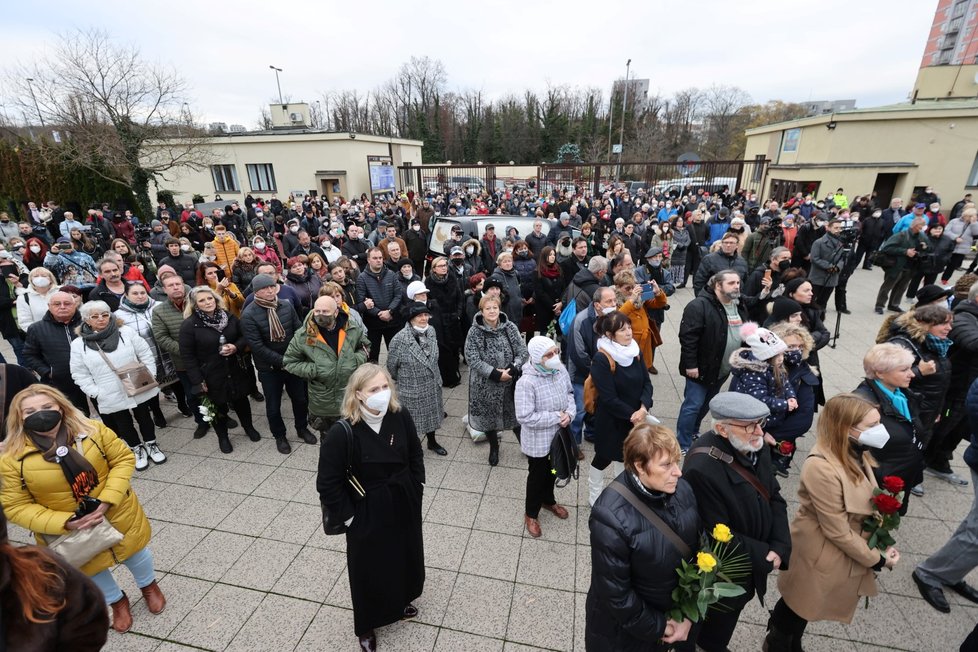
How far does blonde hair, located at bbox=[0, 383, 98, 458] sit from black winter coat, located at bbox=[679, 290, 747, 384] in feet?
15.8

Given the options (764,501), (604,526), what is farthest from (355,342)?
(764,501)

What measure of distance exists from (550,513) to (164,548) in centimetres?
332

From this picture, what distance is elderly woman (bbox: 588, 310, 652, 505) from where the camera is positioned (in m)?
3.56

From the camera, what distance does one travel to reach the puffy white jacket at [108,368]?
14.1 feet

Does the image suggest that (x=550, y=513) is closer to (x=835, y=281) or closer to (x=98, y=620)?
(x=98, y=620)

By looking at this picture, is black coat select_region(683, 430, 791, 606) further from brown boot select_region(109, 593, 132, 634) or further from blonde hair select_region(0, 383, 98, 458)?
brown boot select_region(109, 593, 132, 634)

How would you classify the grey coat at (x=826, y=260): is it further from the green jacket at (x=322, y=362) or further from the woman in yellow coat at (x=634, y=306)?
the green jacket at (x=322, y=362)

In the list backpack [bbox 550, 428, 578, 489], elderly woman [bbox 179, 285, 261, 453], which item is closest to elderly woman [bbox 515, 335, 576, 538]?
backpack [bbox 550, 428, 578, 489]

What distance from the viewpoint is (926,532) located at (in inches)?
150

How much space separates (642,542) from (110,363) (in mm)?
5021

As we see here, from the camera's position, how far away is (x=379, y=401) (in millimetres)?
2652

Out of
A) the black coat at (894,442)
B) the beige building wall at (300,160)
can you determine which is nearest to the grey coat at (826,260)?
the black coat at (894,442)

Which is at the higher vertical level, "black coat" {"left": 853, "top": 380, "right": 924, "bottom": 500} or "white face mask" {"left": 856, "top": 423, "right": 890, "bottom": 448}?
"white face mask" {"left": 856, "top": 423, "right": 890, "bottom": 448}

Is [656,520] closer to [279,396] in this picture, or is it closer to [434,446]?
[434,446]
